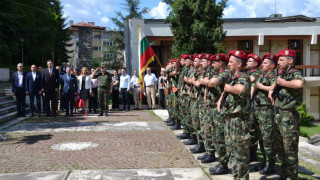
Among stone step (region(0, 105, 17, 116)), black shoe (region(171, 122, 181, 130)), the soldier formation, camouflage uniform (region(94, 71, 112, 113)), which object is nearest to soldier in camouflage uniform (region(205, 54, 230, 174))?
the soldier formation

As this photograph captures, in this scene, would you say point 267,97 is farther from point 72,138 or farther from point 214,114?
point 72,138

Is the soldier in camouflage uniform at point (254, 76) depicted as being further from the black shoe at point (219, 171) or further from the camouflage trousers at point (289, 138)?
the black shoe at point (219, 171)

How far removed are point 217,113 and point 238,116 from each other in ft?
3.11

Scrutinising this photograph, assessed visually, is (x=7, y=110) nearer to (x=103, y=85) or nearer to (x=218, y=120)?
(x=103, y=85)

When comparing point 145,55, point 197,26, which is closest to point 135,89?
point 145,55

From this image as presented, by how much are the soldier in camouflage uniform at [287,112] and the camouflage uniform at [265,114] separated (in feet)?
0.62

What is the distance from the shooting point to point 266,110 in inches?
205

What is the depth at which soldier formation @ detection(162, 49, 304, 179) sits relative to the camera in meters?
4.32

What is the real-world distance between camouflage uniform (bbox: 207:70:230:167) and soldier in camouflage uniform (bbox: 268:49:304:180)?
2.66 ft

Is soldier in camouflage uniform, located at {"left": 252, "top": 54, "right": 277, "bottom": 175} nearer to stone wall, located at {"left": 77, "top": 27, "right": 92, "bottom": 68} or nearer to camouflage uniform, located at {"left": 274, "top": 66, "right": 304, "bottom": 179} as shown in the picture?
camouflage uniform, located at {"left": 274, "top": 66, "right": 304, "bottom": 179}

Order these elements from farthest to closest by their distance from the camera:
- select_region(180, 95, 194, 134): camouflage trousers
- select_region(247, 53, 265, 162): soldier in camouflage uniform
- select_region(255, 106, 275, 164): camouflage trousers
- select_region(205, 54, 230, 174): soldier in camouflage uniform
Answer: select_region(180, 95, 194, 134): camouflage trousers < select_region(247, 53, 265, 162): soldier in camouflage uniform < select_region(255, 106, 275, 164): camouflage trousers < select_region(205, 54, 230, 174): soldier in camouflage uniform

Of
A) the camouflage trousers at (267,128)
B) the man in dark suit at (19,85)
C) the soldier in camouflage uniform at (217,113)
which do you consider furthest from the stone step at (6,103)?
the camouflage trousers at (267,128)

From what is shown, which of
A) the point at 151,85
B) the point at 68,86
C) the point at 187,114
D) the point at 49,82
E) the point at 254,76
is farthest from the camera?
the point at 151,85

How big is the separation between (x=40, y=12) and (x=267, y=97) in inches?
1366
